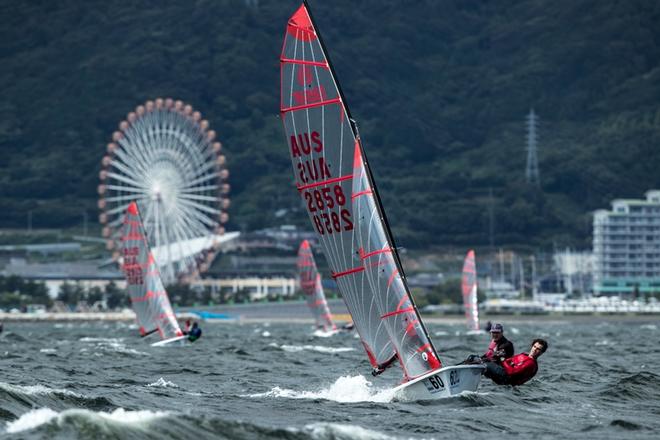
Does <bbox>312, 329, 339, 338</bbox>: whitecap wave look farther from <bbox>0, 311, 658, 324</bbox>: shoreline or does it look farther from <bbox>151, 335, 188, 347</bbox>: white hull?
<bbox>0, 311, 658, 324</bbox>: shoreline

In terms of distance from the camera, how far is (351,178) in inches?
1469

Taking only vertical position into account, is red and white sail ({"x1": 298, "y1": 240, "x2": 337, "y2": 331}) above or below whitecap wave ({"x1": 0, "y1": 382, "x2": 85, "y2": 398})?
above

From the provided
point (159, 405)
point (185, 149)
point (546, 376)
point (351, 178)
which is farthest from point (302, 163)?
point (185, 149)

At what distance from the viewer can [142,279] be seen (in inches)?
3063

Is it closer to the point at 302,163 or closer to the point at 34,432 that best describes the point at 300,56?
the point at 302,163

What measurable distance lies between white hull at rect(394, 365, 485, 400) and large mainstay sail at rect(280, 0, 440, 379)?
1.22ft

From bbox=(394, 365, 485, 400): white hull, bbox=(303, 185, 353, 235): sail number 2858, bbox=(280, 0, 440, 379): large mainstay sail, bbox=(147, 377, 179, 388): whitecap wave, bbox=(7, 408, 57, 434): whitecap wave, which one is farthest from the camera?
Answer: bbox=(147, 377, 179, 388): whitecap wave

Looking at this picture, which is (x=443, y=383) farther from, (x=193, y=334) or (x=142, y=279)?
(x=142, y=279)

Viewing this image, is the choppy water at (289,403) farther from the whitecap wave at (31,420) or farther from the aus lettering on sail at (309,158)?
the aus lettering on sail at (309,158)

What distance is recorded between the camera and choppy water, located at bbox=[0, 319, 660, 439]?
30.3 m

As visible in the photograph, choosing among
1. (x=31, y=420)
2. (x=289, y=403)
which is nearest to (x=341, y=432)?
(x=31, y=420)

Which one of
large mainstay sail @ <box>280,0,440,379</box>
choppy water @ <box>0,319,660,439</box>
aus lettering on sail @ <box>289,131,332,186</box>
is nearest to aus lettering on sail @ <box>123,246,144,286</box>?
choppy water @ <box>0,319,660,439</box>

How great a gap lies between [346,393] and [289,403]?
105 inches

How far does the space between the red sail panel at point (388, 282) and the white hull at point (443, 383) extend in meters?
0.34
